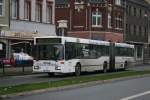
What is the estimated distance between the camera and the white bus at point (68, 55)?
3388 cm

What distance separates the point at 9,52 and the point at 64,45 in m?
16.4

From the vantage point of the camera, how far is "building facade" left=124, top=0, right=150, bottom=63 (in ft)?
279

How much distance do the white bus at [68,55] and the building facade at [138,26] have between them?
42.8 meters

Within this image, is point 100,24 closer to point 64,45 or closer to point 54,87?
point 64,45

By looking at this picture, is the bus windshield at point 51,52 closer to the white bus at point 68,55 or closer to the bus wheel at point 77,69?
the white bus at point 68,55

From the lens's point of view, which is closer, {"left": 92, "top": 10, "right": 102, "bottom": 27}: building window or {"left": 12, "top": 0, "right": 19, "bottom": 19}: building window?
{"left": 12, "top": 0, "right": 19, "bottom": 19}: building window

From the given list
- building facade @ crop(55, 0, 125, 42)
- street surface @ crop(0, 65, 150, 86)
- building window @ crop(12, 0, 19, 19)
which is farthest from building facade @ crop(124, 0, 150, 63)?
street surface @ crop(0, 65, 150, 86)

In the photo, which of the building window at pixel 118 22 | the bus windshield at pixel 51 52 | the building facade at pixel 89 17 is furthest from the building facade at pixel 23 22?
the building window at pixel 118 22

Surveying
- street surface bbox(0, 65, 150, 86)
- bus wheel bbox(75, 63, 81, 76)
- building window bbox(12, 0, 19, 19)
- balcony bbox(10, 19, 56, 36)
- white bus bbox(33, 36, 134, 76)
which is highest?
building window bbox(12, 0, 19, 19)

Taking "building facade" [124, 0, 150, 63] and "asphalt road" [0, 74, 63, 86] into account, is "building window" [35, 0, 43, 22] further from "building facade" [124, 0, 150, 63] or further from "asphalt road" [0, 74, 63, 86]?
"building facade" [124, 0, 150, 63]

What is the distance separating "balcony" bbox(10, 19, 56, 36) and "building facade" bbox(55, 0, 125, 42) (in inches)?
615

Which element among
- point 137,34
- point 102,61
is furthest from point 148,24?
point 102,61

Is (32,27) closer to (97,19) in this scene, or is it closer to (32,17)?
(32,17)

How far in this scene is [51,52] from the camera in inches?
1341
